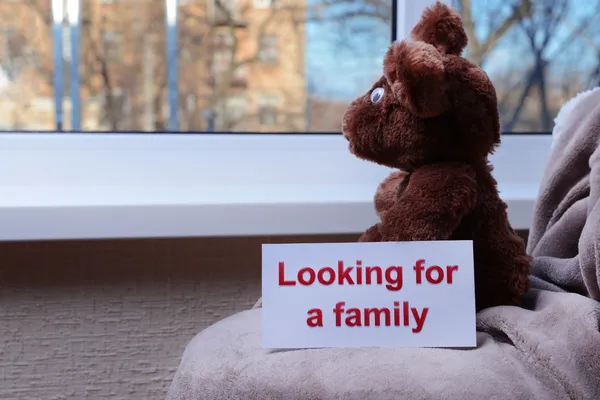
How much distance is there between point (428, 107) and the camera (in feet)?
1.81

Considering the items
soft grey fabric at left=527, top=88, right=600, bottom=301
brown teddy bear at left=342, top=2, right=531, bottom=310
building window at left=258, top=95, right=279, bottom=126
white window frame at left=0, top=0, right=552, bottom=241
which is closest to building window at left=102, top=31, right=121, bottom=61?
white window frame at left=0, top=0, right=552, bottom=241

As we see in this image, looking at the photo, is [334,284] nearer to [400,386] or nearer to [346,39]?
[400,386]

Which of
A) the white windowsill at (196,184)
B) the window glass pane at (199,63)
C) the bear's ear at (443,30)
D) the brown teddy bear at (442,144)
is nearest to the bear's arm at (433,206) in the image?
the brown teddy bear at (442,144)

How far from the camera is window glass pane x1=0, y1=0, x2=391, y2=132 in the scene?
98 cm

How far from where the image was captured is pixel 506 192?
97 cm

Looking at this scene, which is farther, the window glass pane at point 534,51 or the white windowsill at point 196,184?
the window glass pane at point 534,51

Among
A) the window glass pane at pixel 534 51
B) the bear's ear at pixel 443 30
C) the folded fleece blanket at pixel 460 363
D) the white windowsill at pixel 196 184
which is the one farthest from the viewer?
the window glass pane at pixel 534 51

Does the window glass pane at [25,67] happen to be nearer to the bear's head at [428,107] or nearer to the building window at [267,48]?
the building window at [267,48]

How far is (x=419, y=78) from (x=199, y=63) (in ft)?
1.85

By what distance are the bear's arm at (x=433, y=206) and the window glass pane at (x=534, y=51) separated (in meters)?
0.57

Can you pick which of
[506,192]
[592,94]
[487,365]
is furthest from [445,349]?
[506,192]

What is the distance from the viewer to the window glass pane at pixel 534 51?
108 cm

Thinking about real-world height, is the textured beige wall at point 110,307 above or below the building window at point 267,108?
below

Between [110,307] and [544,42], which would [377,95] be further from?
[544,42]
